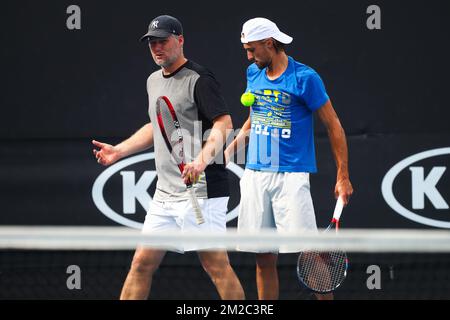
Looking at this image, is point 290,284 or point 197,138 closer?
point 197,138

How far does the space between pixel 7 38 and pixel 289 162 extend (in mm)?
1700

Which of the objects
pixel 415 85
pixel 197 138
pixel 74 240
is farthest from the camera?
pixel 415 85

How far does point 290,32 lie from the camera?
537cm

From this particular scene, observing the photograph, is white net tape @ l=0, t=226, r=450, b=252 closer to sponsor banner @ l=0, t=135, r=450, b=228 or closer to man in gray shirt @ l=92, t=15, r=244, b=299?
man in gray shirt @ l=92, t=15, r=244, b=299

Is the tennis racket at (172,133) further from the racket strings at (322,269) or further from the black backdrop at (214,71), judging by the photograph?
the black backdrop at (214,71)

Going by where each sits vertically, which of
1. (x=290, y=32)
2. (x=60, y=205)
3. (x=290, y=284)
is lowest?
(x=290, y=284)

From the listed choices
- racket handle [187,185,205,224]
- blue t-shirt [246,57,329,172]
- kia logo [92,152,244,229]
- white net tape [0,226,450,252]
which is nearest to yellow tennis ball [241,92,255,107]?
blue t-shirt [246,57,329,172]

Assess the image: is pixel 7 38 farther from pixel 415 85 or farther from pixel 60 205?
pixel 415 85

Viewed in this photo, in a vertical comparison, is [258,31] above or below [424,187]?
above

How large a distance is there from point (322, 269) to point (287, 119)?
0.64 meters

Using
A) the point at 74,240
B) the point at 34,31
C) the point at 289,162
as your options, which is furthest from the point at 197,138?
the point at 34,31

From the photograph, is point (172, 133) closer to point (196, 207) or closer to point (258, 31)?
point (196, 207)

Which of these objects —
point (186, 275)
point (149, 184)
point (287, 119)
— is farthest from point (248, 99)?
point (186, 275)

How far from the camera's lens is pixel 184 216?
4.45 meters
